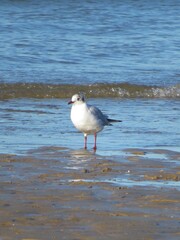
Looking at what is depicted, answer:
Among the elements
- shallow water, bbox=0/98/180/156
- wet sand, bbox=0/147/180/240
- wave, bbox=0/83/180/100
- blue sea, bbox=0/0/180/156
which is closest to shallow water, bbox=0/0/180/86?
blue sea, bbox=0/0/180/156

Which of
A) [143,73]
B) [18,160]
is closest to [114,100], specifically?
[143,73]

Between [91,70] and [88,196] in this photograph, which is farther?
[91,70]

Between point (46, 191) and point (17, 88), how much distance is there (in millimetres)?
7428

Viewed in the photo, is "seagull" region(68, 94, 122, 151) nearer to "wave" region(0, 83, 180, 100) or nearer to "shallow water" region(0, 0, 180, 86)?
"wave" region(0, 83, 180, 100)

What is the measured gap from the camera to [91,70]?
51.2 ft

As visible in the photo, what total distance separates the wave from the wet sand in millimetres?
5173

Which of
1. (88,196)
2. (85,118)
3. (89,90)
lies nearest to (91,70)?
(89,90)

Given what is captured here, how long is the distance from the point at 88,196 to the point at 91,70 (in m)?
9.68

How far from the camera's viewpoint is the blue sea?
30.7ft

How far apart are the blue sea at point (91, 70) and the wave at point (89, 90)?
16 millimetres

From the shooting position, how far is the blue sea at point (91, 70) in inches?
368

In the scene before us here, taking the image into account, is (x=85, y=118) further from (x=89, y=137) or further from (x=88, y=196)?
(x=88, y=196)

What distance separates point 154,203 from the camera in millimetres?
5887

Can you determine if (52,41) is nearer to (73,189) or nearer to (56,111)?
(56,111)
